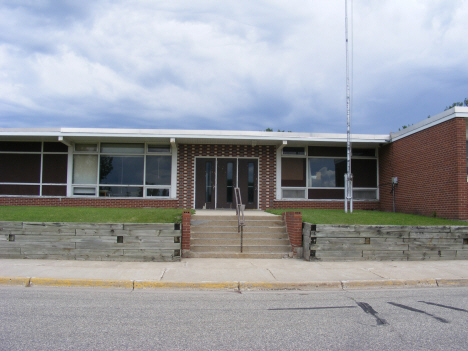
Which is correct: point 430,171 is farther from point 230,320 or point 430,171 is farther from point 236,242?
point 230,320

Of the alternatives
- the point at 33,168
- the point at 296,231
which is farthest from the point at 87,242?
the point at 33,168

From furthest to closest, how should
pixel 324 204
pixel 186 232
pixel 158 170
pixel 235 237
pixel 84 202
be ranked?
1. pixel 324 204
2. pixel 158 170
3. pixel 84 202
4. pixel 235 237
5. pixel 186 232

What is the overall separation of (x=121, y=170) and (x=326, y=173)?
8985mm

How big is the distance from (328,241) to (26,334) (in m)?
6.98

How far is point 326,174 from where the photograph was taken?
16.9 metres

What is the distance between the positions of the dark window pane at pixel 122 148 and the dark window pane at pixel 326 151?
748 centimetres

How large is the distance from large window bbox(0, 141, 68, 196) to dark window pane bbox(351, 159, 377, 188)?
41.3 ft

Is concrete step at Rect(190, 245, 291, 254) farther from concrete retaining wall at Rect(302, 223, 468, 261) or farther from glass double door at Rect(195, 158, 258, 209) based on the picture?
glass double door at Rect(195, 158, 258, 209)

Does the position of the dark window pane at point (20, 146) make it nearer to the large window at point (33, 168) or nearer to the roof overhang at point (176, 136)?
the large window at point (33, 168)

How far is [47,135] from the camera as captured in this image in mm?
15086

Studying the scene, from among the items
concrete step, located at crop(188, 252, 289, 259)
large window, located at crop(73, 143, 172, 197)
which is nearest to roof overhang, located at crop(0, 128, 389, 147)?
large window, located at crop(73, 143, 172, 197)

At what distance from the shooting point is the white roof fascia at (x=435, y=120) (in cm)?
1207

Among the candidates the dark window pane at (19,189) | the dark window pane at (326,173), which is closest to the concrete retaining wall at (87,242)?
the dark window pane at (19,189)

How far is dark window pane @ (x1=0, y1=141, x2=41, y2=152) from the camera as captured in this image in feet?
53.2
